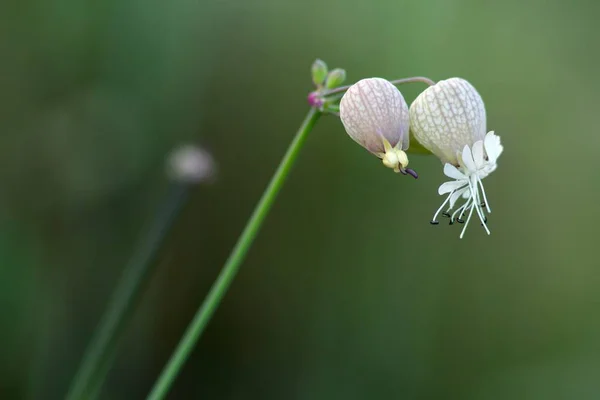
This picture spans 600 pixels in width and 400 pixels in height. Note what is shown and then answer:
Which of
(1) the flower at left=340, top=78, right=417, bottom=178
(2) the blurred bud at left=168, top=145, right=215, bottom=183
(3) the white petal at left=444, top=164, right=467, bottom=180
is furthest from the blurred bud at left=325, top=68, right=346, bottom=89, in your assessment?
(2) the blurred bud at left=168, top=145, right=215, bottom=183

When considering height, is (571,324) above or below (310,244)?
above

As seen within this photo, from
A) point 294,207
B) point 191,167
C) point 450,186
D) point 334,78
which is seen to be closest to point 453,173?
point 450,186

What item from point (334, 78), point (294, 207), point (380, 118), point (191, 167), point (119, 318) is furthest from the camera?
point (294, 207)

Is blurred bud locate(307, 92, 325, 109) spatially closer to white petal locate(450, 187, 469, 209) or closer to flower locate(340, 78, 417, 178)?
flower locate(340, 78, 417, 178)

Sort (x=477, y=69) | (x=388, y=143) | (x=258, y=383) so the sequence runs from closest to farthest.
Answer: (x=388, y=143)
(x=258, y=383)
(x=477, y=69)

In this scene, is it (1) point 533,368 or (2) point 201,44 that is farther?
(2) point 201,44

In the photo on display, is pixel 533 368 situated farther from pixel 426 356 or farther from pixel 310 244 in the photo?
pixel 310 244

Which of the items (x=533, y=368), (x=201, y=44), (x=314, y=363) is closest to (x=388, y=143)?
(x=314, y=363)

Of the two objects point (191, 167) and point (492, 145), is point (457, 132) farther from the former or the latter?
point (191, 167)
